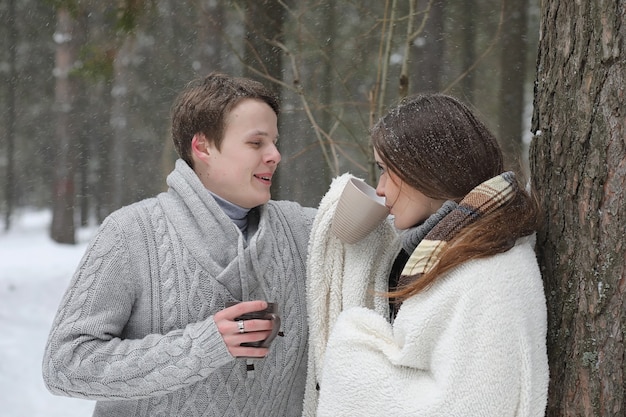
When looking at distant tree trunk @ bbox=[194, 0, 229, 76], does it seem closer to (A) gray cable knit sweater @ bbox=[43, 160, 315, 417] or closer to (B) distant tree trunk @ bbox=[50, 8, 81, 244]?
(B) distant tree trunk @ bbox=[50, 8, 81, 244]

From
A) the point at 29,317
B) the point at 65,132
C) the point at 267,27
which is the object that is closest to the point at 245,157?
the point at 267,27

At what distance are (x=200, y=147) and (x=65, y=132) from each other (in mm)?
12340

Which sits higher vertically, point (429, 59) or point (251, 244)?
point (429, 59)

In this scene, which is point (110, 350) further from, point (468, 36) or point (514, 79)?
point (468, 36)

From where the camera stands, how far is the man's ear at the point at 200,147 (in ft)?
7.06

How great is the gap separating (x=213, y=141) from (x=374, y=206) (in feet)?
1.73

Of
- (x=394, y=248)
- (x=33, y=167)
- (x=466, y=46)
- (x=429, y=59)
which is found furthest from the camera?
(x=33, y=167)

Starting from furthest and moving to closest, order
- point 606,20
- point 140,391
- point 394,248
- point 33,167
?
point 33,167 → point 394,248 → point 140,391 → point 606,20

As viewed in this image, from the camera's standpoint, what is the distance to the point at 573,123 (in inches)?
65.2

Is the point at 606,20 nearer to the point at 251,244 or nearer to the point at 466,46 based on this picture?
the point at 251,244

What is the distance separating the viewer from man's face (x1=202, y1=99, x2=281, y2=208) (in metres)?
2.11

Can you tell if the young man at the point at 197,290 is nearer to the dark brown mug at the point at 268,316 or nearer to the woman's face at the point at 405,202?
the dark brown mug at the point at 268,316

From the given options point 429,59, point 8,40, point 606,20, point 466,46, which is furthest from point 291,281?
point 8,40

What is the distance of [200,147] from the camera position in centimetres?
216
